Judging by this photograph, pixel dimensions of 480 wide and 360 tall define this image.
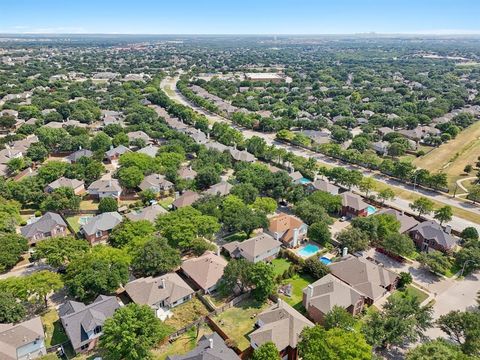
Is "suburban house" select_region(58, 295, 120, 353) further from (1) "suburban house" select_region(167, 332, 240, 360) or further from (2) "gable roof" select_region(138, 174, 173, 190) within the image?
(2) "gable roof" select_region(138, 174, 173, 190)

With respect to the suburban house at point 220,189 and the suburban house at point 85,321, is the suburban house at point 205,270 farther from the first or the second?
the suburban house at point 220,189

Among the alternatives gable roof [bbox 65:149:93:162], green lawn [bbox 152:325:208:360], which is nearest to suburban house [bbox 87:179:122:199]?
gable roof [bbox 65:149:93:162]

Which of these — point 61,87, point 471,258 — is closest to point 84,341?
point 471,258

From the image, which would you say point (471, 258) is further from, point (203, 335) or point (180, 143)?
point (180, 143)

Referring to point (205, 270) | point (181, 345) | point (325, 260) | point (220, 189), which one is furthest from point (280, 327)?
point (220, 189)

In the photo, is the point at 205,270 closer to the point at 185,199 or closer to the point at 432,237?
the point at 185,199
